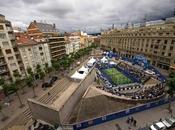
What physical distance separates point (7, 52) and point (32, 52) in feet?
34.2

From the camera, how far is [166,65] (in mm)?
52594

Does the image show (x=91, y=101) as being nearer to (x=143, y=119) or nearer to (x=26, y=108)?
(x=143, y=119)

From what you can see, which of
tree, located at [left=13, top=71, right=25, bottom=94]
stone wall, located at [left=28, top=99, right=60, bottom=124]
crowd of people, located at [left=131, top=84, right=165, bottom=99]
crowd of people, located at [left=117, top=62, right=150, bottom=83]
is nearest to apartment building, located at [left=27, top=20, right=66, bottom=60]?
tree, located at [left=13, top=71, right=25, bottom=94]

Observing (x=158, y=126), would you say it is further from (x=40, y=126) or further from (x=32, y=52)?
(x=32, y=52)

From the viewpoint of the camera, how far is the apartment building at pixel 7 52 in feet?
123

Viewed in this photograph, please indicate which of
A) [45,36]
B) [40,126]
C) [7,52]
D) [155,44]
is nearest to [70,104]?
[40,126]

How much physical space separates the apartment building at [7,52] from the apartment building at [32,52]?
302 centimetres

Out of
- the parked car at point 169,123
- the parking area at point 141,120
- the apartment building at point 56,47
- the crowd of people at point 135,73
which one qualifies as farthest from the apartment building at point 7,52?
the parked car at point 169,123

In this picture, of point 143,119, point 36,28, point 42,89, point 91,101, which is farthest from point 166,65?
point 36,28

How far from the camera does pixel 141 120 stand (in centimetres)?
2450

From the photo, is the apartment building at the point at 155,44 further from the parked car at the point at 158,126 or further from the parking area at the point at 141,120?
→ the parked car at the point at 158,126

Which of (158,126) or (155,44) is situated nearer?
(158,126)

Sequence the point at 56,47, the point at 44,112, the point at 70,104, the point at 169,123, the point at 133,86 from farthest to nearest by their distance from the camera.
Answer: the point at 56,47
the point at 133,86
the point at 70,104
the point at 44,112
the point at 169,123

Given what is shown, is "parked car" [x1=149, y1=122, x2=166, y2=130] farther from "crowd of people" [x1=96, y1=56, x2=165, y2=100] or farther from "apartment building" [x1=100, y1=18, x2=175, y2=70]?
"apartment building" [x1=100, y1=18, x2=175, y2=70]
